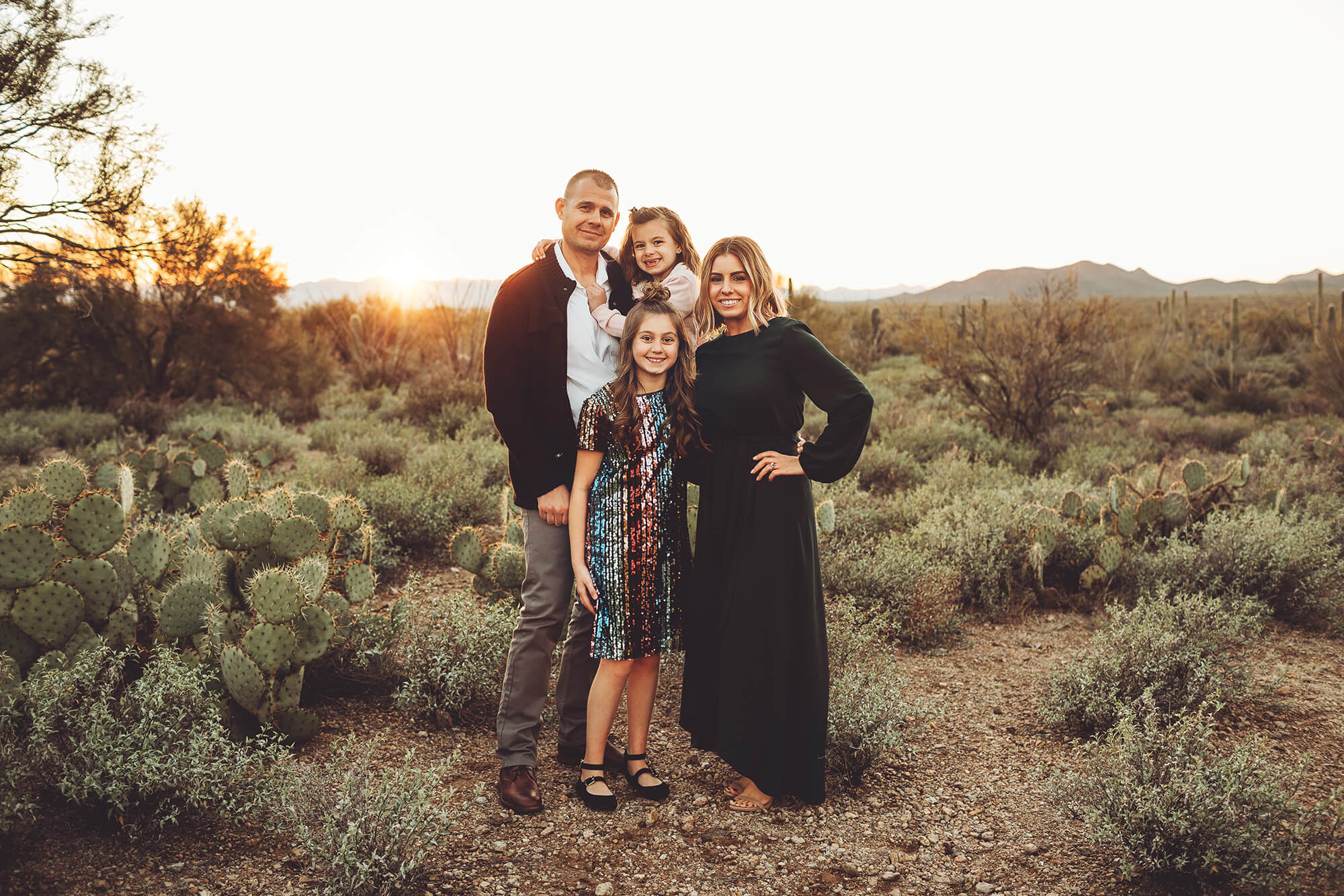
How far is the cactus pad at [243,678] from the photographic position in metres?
3.31

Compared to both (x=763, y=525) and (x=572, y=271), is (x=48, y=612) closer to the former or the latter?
(x=572, y=271)

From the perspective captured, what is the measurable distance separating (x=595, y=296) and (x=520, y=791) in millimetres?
2008

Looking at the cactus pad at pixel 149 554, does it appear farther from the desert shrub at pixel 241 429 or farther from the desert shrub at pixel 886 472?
the desert shrub at pixel 886 472

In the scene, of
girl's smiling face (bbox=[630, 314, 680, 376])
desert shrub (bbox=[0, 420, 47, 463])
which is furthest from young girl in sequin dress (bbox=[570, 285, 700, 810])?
desert shrub (bbox=[0, 420, 47, 463])

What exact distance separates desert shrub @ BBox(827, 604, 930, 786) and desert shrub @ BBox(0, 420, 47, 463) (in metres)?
10.7

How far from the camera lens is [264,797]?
291 centimetres

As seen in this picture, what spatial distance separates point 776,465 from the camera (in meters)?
3.10

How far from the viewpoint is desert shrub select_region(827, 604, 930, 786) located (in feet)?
11.7

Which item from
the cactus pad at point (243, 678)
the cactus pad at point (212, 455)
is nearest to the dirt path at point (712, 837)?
the cactus pad at point (243, 678)

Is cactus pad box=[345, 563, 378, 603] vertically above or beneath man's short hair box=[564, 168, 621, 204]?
beneath

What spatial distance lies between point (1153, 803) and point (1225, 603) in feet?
10.9

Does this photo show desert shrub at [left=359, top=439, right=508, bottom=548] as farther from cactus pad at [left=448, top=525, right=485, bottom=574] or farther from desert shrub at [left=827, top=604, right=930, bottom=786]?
desert shrub at [left=827, top=604, right=930, bottom=786]

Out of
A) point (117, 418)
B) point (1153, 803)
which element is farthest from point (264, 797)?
point (117, 418)

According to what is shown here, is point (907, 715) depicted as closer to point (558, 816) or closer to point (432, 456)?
point (558, 816)
